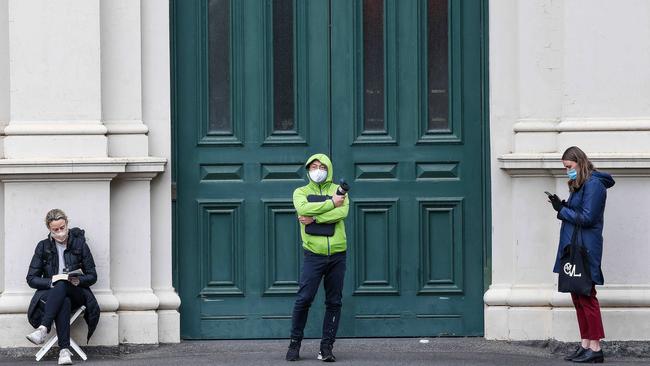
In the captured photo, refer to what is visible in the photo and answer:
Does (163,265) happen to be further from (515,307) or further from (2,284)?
(515,307)

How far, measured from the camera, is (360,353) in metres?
13.3

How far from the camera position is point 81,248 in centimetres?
1289

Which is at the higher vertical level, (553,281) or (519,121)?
(519,121)

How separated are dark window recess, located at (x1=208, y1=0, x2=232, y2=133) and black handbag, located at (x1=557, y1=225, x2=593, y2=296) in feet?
10.8

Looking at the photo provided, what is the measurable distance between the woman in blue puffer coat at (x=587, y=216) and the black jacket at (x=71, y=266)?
3.93 m

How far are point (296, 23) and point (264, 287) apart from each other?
7.93 ft

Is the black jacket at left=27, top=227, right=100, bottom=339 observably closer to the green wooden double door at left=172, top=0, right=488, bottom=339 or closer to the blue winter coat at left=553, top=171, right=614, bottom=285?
the green wooden double door at left=172, top=0, right=488, bottom=339

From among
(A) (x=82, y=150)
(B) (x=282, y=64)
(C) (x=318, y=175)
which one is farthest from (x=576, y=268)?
(A) (x=82, y=150)

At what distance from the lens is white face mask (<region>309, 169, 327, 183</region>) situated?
1245 cm

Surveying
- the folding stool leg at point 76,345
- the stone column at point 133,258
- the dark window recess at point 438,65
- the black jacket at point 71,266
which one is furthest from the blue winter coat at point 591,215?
the folding stool leg at point 76,345

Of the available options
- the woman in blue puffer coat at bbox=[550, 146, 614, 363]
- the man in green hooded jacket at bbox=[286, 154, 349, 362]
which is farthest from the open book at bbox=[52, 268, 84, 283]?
the woman in blue puffer coat at bbox=[550, 146, 614, 363]

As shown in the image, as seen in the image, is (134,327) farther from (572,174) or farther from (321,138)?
(572,174)

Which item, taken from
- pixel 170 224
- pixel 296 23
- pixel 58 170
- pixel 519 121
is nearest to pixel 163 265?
pixel 170 224

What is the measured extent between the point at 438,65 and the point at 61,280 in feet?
12.8
